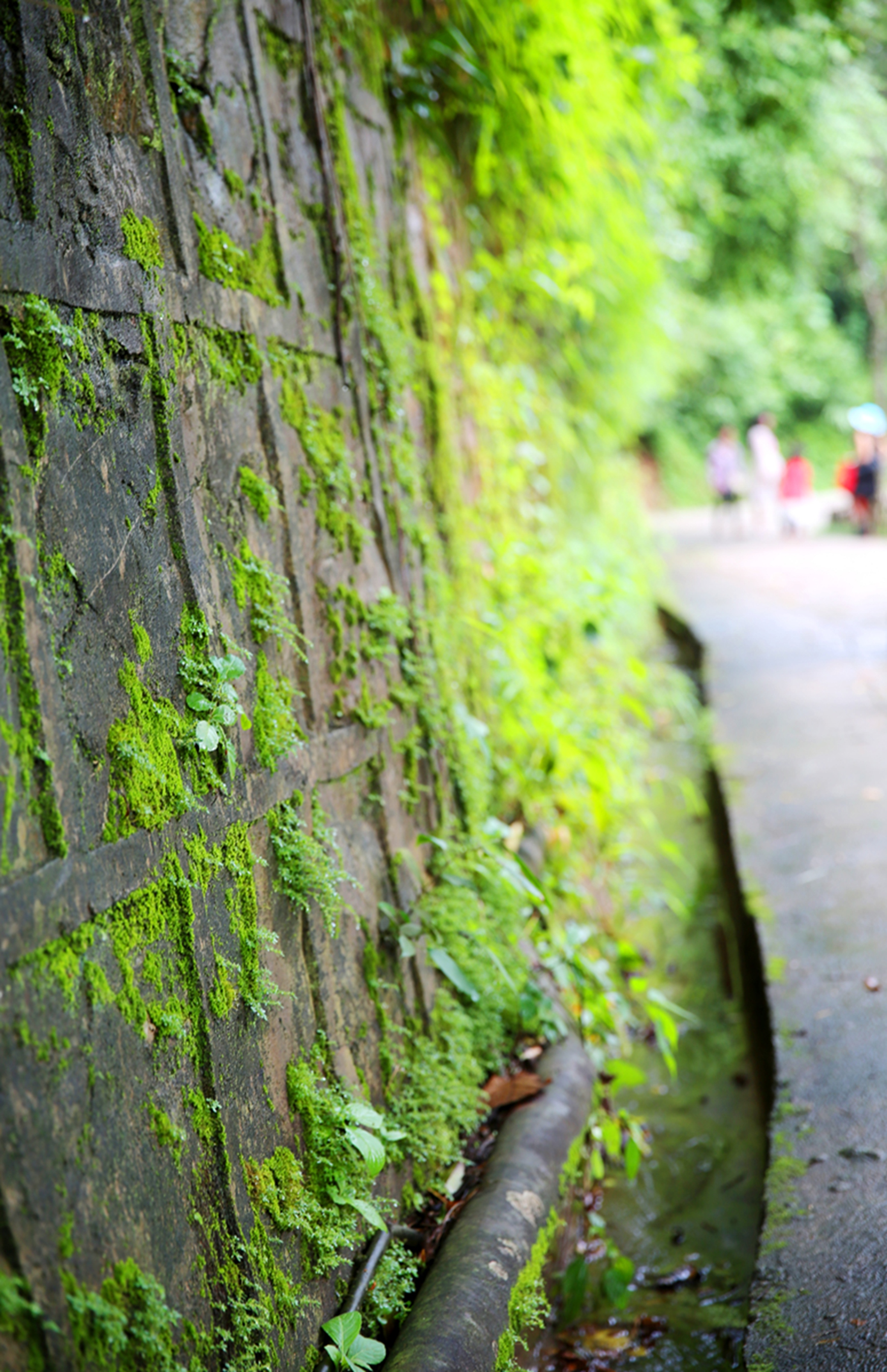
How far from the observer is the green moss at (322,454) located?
2113mm

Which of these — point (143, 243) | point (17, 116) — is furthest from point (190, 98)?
point (17, 116)

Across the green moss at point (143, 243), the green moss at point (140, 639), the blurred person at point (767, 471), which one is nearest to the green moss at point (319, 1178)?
the green moss at point (140, 639)

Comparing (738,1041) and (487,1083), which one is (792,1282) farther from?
(738,1041)

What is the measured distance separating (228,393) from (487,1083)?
1686mm

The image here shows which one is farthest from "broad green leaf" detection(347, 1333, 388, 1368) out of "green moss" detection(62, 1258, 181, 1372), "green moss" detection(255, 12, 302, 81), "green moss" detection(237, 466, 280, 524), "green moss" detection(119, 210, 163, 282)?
"green moss" detection(255, 12, 302, 81)

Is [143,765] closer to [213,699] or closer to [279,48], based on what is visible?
[213,699]

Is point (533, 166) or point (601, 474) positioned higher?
point (533, 166)

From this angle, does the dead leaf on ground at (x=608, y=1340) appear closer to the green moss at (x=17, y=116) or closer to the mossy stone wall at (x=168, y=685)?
the mossy stone wall at (x=168, y=685)

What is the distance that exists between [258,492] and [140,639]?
52 cm

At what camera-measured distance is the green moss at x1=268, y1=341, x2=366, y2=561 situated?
2.11m

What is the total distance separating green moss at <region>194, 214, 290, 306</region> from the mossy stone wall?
1 centimetres

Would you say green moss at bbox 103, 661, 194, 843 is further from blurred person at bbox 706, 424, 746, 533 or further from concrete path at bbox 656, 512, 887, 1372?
blurred person at bbox 706, 424, 746, 533

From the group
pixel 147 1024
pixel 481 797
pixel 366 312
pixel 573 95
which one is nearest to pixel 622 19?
pixel 573 95

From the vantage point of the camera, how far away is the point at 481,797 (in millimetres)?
2914
